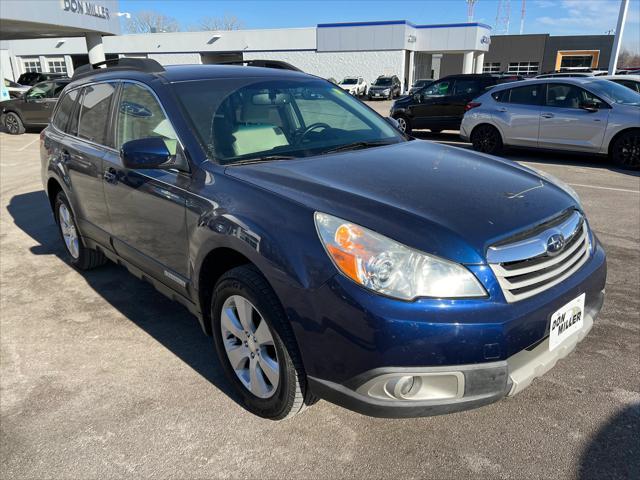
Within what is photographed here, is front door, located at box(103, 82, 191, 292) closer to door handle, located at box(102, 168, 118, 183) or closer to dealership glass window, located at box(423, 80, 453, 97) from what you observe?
door handle, located at box(102, 168, 118, 183)

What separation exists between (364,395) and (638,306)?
2.76 m

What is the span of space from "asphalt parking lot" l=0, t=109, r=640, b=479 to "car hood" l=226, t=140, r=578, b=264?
103 cm

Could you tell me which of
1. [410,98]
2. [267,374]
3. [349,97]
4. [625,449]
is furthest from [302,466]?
[410,98]

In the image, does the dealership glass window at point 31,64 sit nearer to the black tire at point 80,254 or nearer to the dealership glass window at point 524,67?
the dealership glass window at point 524,67

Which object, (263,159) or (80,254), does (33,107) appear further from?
(263,159)

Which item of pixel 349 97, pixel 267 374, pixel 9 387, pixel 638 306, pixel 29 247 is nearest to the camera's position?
pixel 267 374

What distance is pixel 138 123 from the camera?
3391mm

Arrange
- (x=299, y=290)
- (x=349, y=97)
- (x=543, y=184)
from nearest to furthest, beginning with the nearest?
(x=299, y=290), (x=543, y=184), (x=349, y=97)

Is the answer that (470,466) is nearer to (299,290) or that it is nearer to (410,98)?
(299,290)

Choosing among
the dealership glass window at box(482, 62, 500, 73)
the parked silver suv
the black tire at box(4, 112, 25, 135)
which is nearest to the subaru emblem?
the parked silver suv

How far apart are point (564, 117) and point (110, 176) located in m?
8.47

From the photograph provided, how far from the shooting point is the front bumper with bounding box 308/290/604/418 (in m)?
2.01

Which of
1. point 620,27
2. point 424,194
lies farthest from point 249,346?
point 620,27

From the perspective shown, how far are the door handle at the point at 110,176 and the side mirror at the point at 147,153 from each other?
68 centimetres
